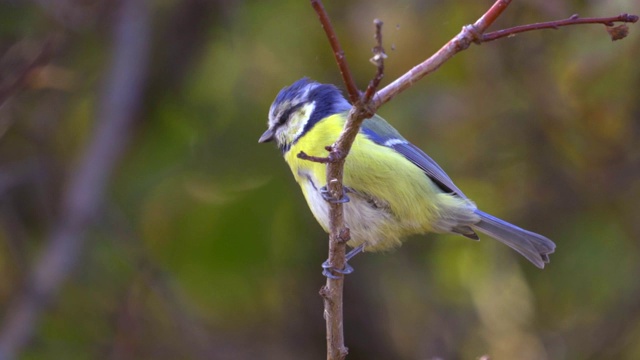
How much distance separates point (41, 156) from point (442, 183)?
2.17 metres

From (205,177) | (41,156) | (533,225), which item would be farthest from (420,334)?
(41,156)

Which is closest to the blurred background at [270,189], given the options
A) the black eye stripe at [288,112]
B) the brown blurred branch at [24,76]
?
the brown blurred branch at [24,76]

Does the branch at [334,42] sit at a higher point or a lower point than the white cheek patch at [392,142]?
higher

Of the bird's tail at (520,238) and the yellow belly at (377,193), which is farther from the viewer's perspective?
the bird's tail at (520,238)

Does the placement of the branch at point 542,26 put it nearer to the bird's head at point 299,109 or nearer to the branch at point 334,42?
the branch at point 334,42

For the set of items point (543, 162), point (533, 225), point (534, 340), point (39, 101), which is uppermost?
point (39, 101)

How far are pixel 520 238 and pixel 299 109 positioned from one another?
3.24ft

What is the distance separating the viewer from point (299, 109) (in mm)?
3275

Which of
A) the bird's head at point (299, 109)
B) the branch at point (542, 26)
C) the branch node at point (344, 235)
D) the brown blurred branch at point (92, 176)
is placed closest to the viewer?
the branch at point (542, 26)

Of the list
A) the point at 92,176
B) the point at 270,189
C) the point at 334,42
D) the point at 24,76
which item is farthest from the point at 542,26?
the point at 92,176

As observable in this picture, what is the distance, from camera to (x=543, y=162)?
434 cm

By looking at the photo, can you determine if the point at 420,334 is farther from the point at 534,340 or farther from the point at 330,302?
the point at 330,302

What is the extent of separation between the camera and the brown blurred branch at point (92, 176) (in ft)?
12.1

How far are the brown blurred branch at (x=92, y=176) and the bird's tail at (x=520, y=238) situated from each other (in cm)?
181
